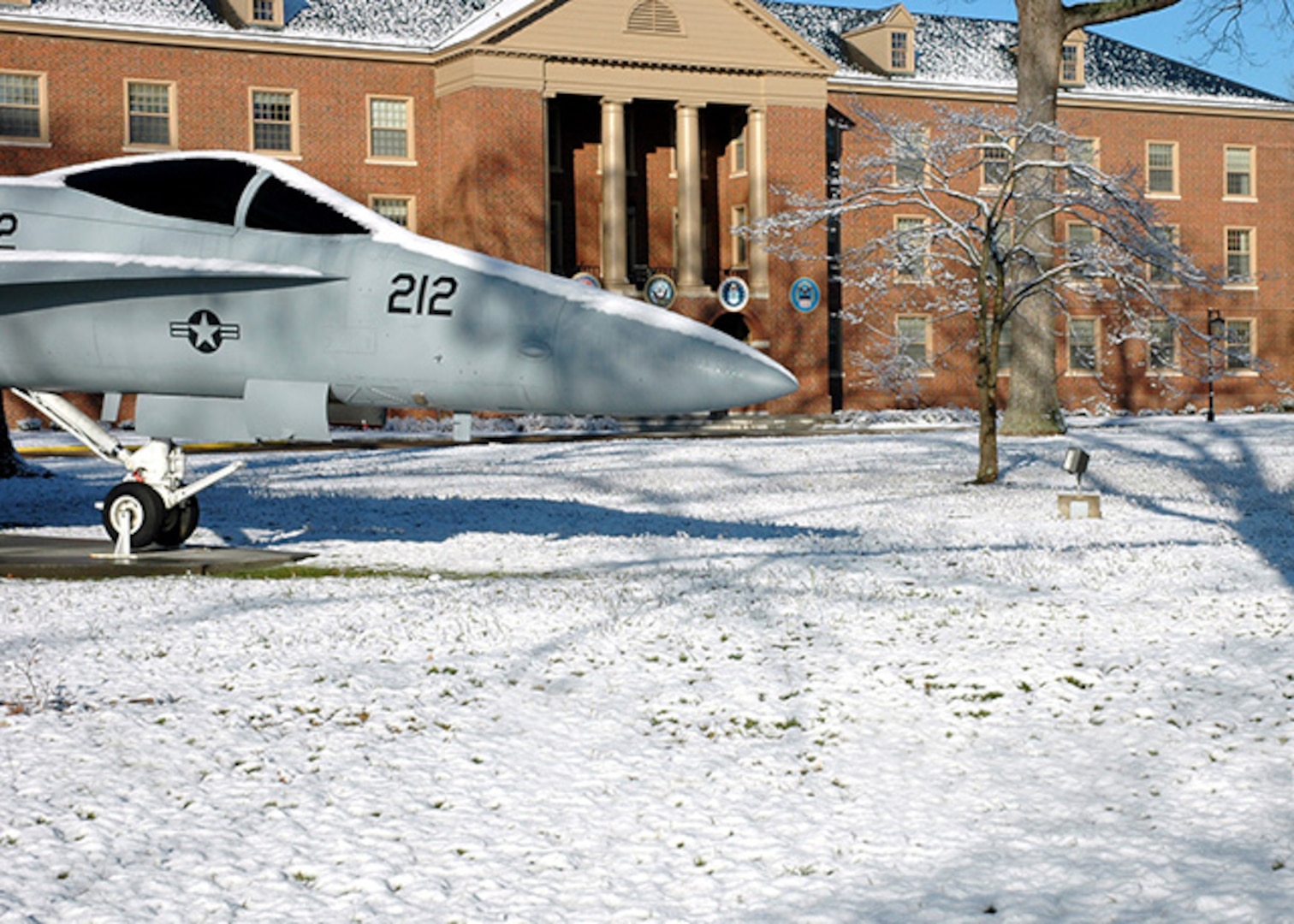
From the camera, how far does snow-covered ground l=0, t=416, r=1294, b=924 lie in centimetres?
572

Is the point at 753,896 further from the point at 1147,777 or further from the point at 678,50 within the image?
the point at 678,50

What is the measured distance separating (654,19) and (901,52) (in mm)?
10464

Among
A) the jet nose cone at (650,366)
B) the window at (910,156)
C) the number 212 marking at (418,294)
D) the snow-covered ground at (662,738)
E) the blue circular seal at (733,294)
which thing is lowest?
the snow-covered ground at (662,738)

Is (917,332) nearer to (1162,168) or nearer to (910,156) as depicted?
(1162,168)

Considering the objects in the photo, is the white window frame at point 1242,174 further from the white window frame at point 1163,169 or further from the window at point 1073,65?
the window at point 1073,65

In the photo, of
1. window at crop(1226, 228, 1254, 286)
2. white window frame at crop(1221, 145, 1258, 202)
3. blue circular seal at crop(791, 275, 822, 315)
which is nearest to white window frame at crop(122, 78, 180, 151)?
blue circular seal at crop(791, 275, 822, 315)

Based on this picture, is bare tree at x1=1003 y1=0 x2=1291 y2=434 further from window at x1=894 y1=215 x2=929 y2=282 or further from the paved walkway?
the paved walkway

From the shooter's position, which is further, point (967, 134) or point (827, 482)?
point (967, 134)

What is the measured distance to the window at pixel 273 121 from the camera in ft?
144

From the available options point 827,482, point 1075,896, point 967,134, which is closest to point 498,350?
point 1075,896

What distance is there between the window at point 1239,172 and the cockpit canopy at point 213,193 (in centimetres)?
5061

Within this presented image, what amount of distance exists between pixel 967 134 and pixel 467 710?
18.5 m

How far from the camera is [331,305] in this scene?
11977 millimetres

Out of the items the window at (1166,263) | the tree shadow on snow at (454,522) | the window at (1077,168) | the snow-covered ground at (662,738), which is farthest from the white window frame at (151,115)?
the snow-covered ground at (662,738)
